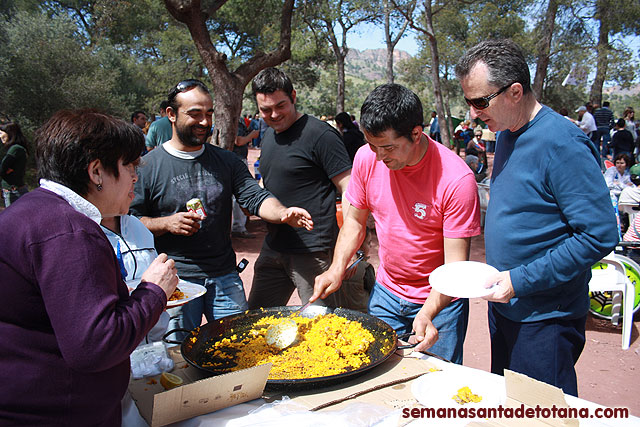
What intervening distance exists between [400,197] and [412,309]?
0.54 meters

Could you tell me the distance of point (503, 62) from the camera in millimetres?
1829

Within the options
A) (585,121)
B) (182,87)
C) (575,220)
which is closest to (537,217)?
(575,220)

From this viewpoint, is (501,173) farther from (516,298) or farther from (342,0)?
(342,0)

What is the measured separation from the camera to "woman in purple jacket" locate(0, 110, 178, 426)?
3.60ft

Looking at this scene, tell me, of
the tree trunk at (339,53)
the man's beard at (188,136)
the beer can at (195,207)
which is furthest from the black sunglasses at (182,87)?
the tree trunk at (339,53)

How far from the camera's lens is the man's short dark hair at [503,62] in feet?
5.99

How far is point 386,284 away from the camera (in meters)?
2.41

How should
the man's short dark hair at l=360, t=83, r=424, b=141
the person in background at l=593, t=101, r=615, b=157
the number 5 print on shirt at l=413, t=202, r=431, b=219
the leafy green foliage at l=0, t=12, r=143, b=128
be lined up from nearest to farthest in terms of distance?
the man's short dark hair at l=360, t=83, r=424, b=141
the number 5 print on shirt at l=413, t=202, r=431, b=219
the person in background at l=593, t=101, r=615, b=157
the leafy green foliage at l=0, t=12, r=143, b=128

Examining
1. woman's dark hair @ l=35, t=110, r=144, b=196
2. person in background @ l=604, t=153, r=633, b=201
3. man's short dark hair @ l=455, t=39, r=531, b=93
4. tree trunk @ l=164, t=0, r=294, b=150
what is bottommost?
person in background @ l=604, t=153, r=633, b=201

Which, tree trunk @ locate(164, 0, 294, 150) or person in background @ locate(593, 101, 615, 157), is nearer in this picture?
tree trunk @ locate(164, 0, 294, 150)

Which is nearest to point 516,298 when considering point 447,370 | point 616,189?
point 447,370

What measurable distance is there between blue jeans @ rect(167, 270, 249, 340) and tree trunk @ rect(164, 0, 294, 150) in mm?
4064

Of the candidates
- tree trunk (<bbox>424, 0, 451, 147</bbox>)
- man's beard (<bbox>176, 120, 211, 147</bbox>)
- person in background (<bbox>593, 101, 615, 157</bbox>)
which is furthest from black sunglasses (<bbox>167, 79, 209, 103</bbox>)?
person in background (<bbox>593, 101, 615, 157</bbox>)

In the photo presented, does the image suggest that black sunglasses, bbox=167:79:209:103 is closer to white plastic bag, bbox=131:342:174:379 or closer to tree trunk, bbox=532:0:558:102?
white plastic bag, bbox=131:342:174:379
